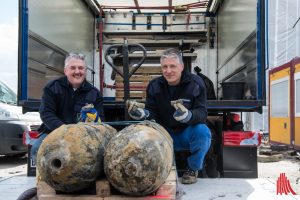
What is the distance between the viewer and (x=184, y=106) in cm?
377

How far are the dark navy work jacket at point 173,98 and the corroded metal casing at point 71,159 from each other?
1.69 metres

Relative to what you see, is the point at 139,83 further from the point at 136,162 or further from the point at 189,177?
the point at 136,162

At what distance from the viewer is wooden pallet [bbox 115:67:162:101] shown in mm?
6465

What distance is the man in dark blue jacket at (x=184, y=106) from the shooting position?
12.9 feet

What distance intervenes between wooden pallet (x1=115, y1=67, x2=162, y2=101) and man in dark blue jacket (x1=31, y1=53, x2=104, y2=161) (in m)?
2.36

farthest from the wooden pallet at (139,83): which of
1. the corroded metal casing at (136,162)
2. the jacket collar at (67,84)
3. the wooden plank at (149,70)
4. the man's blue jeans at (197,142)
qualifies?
the corroded metal casing at (136,162)

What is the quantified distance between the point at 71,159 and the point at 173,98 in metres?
2.04

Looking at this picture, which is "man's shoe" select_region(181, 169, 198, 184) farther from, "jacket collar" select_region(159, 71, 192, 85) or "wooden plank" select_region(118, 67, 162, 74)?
"wooden plank" select_region(118, 67, 162, 74)

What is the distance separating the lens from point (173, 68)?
4.00 metres

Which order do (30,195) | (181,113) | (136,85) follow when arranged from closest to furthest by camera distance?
(30,195)
(181,113)
(136,85)

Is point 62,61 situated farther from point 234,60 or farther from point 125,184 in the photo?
point 125,184

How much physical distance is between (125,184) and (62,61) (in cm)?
438

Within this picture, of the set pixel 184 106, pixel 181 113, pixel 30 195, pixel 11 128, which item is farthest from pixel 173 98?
pixel 11 128

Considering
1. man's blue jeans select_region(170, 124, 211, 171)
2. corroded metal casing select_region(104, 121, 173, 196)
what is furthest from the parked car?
corroded metal casing select_region(104, 121, 173, 196)
